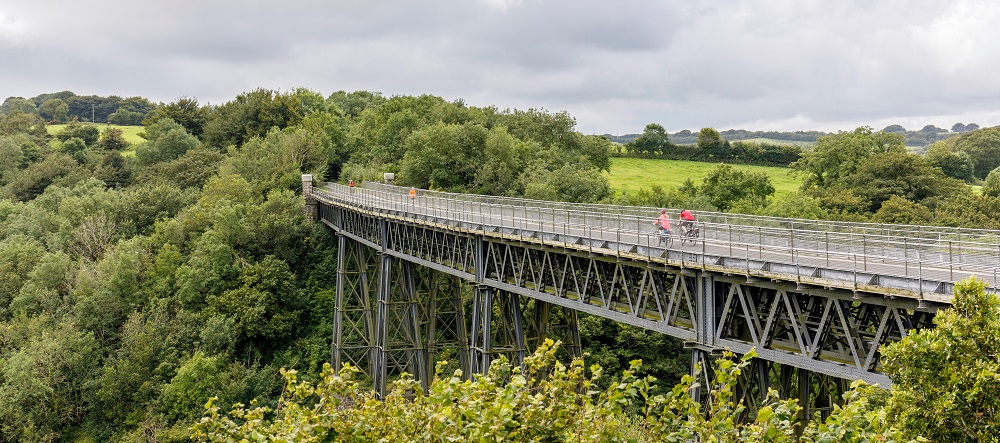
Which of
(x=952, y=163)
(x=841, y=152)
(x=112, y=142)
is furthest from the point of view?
(x=112, y=142)

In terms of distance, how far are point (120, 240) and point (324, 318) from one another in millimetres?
18073

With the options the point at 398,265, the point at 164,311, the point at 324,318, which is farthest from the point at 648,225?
the point at 164,311

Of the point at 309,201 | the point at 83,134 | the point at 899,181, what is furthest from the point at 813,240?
the point at 83,134

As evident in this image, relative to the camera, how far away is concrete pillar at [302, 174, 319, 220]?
55828 millimetres

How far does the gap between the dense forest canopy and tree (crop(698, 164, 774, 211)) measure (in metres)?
0.16

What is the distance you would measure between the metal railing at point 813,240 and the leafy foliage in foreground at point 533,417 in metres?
6.34

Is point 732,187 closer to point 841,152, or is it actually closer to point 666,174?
point 841,152

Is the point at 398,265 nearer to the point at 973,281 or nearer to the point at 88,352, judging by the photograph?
the point at 88,352

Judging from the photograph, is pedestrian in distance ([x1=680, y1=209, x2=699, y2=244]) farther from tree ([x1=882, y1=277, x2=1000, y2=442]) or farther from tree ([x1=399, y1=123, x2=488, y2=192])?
tree ([x1=399, y1=123, x2=488, y2=192])

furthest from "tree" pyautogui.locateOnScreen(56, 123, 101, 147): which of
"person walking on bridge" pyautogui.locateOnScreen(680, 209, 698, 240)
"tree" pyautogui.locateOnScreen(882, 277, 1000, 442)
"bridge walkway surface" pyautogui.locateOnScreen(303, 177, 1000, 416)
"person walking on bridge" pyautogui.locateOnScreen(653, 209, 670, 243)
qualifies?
"tree" pyautogui.locateOnScreen(882, 277, 1000, 442)

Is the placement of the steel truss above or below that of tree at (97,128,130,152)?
below

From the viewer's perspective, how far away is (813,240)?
18.9m

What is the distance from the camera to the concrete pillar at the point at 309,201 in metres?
55.8

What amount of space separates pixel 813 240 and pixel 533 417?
12.5 meters
